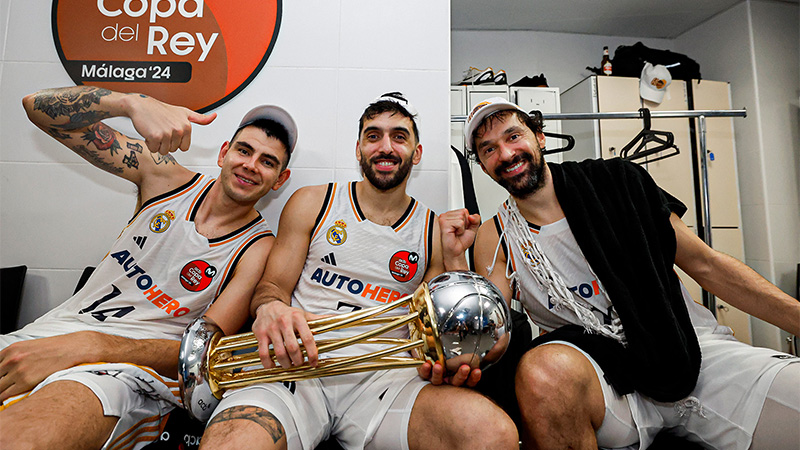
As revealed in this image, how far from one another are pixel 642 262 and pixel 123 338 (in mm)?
1574

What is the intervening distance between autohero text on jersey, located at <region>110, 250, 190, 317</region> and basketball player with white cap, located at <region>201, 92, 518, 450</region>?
0.95 feet

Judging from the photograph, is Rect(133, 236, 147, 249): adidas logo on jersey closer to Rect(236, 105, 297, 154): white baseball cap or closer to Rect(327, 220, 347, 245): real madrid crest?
Rect(236, 105, 297, 154): white baseball cap

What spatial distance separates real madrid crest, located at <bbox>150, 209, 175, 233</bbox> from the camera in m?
1.38

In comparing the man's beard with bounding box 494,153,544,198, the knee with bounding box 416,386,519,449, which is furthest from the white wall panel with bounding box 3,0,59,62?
the knee with bounding box 416,386,519,449

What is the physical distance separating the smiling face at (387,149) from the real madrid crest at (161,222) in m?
0.71

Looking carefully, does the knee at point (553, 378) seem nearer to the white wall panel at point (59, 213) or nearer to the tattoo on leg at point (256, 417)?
the tattoo on leg at point (256, 417)

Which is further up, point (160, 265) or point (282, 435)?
point (160, 265)

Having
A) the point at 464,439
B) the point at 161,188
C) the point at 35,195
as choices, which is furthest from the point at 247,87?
the point at 464,439

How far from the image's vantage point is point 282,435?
0.90 meters

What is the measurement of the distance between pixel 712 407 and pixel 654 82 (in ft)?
9.00

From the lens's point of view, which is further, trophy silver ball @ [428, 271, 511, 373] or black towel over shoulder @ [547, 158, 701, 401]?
black towel over shoulder @ [547, 158, 701, 401]

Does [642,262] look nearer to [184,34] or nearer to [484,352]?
[484,352]

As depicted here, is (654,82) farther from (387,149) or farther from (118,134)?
(118,134)

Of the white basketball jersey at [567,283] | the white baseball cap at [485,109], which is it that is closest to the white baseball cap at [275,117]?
the white baseball cap at [485,109]
